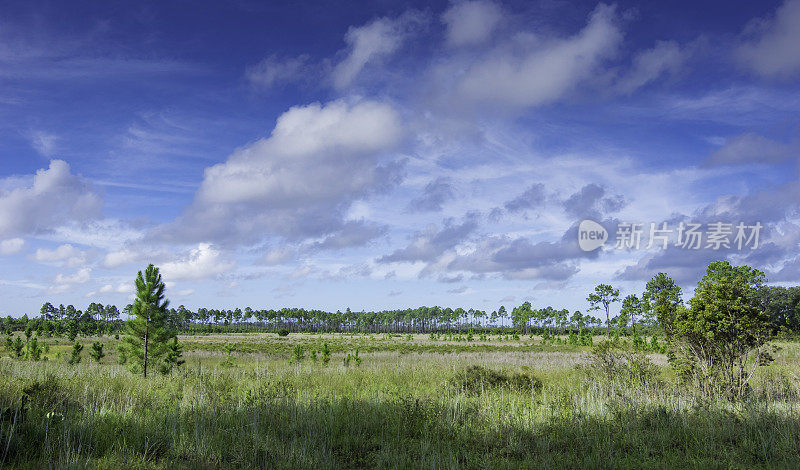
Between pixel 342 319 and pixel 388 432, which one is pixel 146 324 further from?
pixel 342 319

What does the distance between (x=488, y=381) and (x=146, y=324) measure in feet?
41.4

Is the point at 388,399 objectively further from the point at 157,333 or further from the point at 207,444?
the point at 157,333

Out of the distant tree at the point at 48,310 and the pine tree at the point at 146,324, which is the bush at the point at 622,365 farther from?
the distant tree at the point at 48,310

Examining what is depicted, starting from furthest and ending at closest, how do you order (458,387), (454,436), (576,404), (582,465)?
(458,387) → (576,404) → (454,436) → (582,465)

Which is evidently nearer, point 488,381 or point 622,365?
point 488,381

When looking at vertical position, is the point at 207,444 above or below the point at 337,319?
above

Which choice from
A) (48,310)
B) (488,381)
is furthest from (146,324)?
(48,310)

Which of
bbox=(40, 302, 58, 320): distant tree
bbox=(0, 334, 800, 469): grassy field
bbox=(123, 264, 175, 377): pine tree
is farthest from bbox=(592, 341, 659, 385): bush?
bbox=(40, 302, 58, 320): distant tree

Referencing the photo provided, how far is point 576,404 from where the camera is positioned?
29.0 ft

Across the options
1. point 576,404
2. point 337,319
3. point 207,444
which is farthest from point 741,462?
point 337,319

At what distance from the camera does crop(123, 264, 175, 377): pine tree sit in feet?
52.0

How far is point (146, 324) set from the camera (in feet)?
52.2

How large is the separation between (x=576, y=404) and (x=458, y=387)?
323 cm

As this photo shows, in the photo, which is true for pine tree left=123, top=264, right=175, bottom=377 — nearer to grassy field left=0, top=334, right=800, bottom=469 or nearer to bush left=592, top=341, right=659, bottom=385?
grassy field left=0, top=334, right=800, bottom=469
